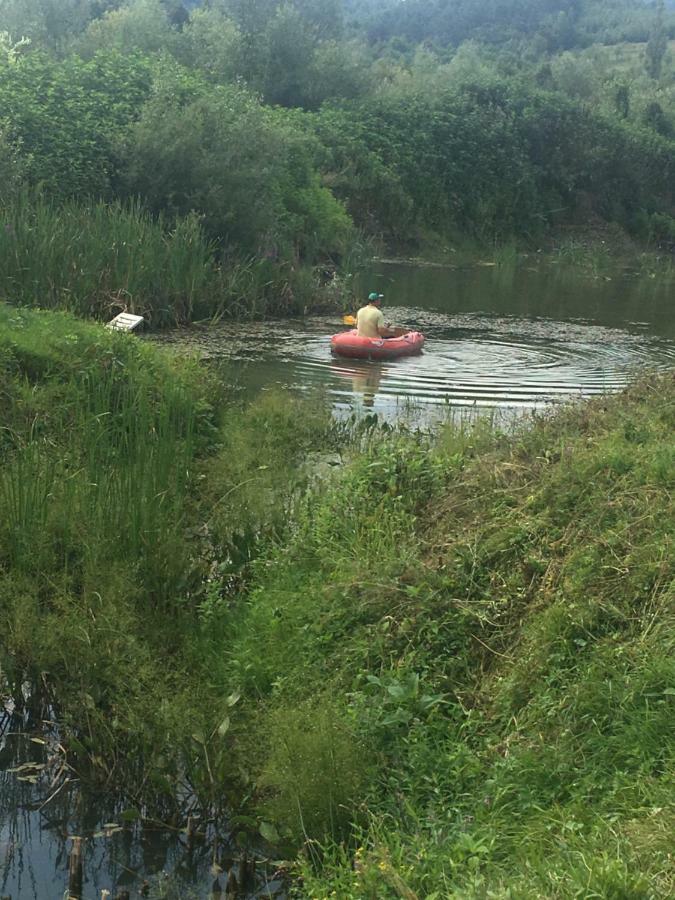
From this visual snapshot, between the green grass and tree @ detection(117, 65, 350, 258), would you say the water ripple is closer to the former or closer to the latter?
the green grass

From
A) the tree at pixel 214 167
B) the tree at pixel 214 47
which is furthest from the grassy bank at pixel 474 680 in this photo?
the tree at pixel 214 47

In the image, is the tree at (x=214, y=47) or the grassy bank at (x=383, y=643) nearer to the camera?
the grassy bank at (x=383, y=643)

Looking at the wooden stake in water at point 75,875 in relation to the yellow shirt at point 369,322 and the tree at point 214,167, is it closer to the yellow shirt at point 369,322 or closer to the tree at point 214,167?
the yellow shirt at point 369,322

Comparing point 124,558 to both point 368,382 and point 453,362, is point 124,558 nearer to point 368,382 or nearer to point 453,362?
point 368,382

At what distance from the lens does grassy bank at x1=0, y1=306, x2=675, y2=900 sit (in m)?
4.24

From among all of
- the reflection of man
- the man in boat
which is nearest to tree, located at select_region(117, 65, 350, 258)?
the man in boat

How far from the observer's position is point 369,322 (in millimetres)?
15492

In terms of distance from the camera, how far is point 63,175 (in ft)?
66.7

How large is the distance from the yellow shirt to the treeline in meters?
2.74

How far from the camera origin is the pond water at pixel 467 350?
522 inches

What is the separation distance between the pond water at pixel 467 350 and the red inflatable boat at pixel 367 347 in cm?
15

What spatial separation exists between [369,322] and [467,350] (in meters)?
2.07

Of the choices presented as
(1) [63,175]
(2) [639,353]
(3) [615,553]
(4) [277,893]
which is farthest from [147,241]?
(4) [277,893]

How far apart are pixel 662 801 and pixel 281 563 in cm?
302
